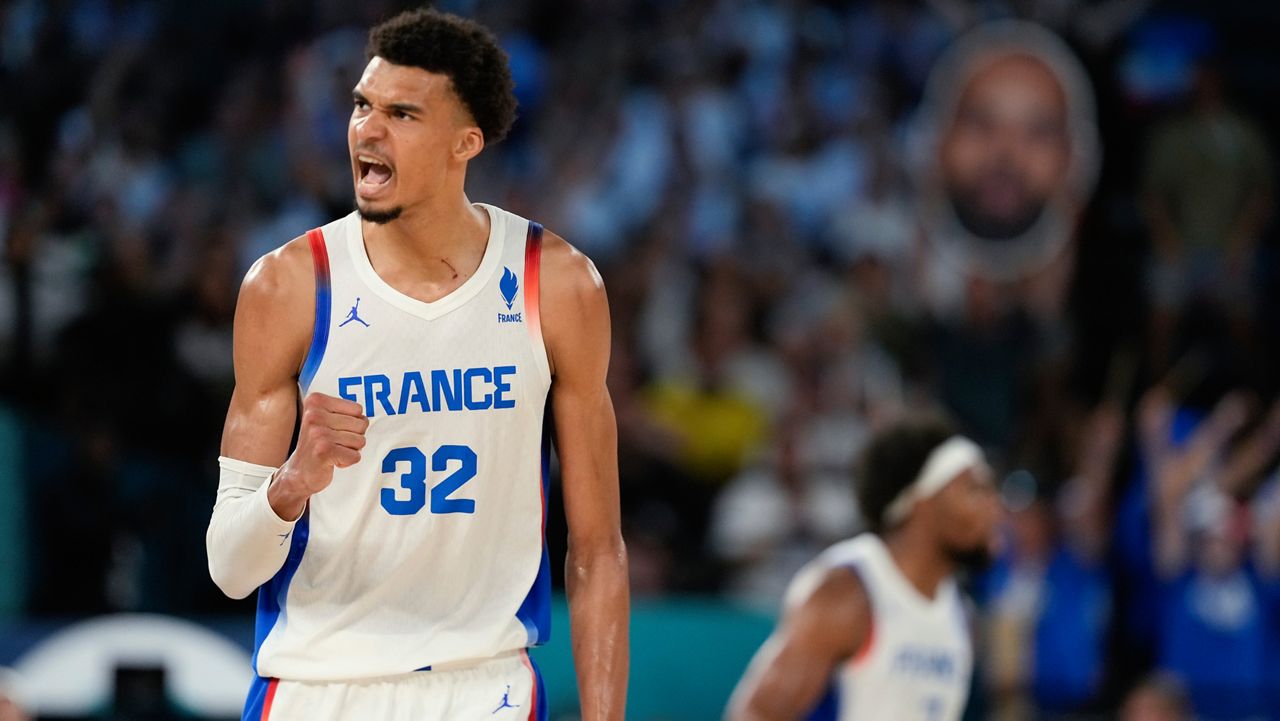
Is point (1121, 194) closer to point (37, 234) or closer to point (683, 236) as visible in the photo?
point (683, 236)

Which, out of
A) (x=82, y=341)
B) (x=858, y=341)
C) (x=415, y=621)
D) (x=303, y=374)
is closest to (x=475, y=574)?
(x=415, y=621)

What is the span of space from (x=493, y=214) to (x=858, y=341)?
22.2 feet

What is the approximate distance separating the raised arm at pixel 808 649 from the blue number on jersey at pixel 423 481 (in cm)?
237

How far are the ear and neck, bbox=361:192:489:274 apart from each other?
0.10 metres

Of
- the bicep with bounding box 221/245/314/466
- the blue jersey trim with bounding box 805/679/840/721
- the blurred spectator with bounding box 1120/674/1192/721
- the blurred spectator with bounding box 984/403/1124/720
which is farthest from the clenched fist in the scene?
the blurred spectator with bounding box 1120/674/1192/721

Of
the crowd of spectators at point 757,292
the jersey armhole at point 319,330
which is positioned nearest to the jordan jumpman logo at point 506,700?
the jersey armhole at point 319,330

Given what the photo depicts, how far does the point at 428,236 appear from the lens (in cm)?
437

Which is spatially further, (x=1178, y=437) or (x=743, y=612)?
(x=1178, y=437)

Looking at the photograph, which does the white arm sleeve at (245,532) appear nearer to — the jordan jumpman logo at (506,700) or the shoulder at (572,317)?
the jordan jumpman logo at (506,700)

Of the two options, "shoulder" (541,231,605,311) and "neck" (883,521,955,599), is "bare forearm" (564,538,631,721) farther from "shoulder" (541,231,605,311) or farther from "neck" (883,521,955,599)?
"neck" (883,521,955,599)

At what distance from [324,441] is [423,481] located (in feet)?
1.47

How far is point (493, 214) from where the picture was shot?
454cm

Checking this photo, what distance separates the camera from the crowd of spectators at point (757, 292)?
9.64 m

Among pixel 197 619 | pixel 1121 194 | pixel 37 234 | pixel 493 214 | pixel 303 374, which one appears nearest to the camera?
pixel 303 374
